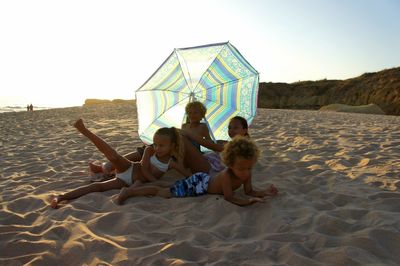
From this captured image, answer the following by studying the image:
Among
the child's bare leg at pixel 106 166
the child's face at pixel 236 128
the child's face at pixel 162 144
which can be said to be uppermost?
the child's face at pixel 236 128

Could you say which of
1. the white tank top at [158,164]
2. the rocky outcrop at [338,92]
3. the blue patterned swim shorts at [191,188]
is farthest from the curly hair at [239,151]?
the rocky outcrop at [338,92]

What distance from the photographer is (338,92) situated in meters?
30.1

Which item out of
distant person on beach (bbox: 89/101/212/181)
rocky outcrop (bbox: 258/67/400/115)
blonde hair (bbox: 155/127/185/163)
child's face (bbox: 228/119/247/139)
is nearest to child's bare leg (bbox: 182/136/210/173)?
blonde hair (bbox: 155/127/185/163)

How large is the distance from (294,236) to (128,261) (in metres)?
1.19

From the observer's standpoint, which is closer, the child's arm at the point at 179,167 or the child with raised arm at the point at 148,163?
the child with raised arm at the point at 148,163

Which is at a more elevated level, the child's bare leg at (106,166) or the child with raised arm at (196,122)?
the child with raised arm at (196,122)

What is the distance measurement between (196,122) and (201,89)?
1.37ft

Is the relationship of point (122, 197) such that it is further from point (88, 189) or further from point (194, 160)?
point (194, 160)

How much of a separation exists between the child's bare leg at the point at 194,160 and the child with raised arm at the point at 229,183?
40 cm

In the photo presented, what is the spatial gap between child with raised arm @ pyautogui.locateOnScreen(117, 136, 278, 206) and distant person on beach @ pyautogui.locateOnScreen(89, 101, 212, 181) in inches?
31.4

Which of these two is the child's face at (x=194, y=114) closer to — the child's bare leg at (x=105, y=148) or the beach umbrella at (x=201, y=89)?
the beach umbrella at (x=201, y=89)

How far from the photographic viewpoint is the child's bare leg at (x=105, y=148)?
3615mm

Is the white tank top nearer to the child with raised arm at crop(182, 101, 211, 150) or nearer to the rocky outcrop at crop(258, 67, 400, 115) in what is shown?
the child with raised arm at crop(182, 101, 211, 150)

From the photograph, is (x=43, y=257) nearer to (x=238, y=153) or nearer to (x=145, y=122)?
(x=238, y=153)
